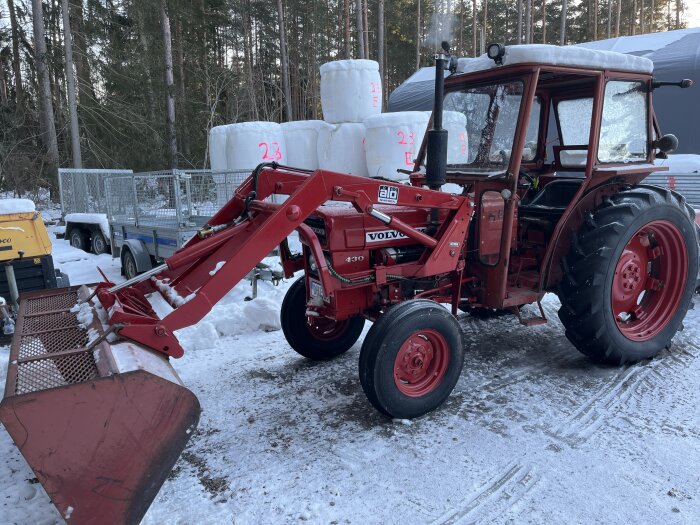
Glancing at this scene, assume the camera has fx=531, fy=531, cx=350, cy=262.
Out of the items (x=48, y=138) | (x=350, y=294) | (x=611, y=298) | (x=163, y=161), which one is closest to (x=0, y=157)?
(x=48, y=138)

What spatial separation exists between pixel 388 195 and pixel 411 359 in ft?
3.25

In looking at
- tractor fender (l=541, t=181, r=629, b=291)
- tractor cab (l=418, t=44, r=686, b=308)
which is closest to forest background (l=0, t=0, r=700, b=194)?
tractor cab (l=418, t=44, r=686, b=308)

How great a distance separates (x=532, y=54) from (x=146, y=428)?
3.12m

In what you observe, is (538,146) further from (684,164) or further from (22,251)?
(684,164)

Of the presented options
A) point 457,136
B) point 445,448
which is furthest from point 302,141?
point 445,448

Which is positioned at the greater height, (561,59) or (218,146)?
(561,59)

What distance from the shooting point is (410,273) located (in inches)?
137

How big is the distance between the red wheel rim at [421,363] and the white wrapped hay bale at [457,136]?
155 centimetres

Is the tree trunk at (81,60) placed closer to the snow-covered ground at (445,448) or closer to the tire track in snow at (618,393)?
the snow-covered ground at (445,448)

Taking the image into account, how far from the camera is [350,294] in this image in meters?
3.49

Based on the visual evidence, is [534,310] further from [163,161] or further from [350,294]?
[163,161]

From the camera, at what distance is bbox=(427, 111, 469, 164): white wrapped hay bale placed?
4.08 metres

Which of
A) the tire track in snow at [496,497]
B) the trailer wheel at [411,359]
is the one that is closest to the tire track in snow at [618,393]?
the tire track in snow at [496,497]

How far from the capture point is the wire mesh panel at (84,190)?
445 inches
